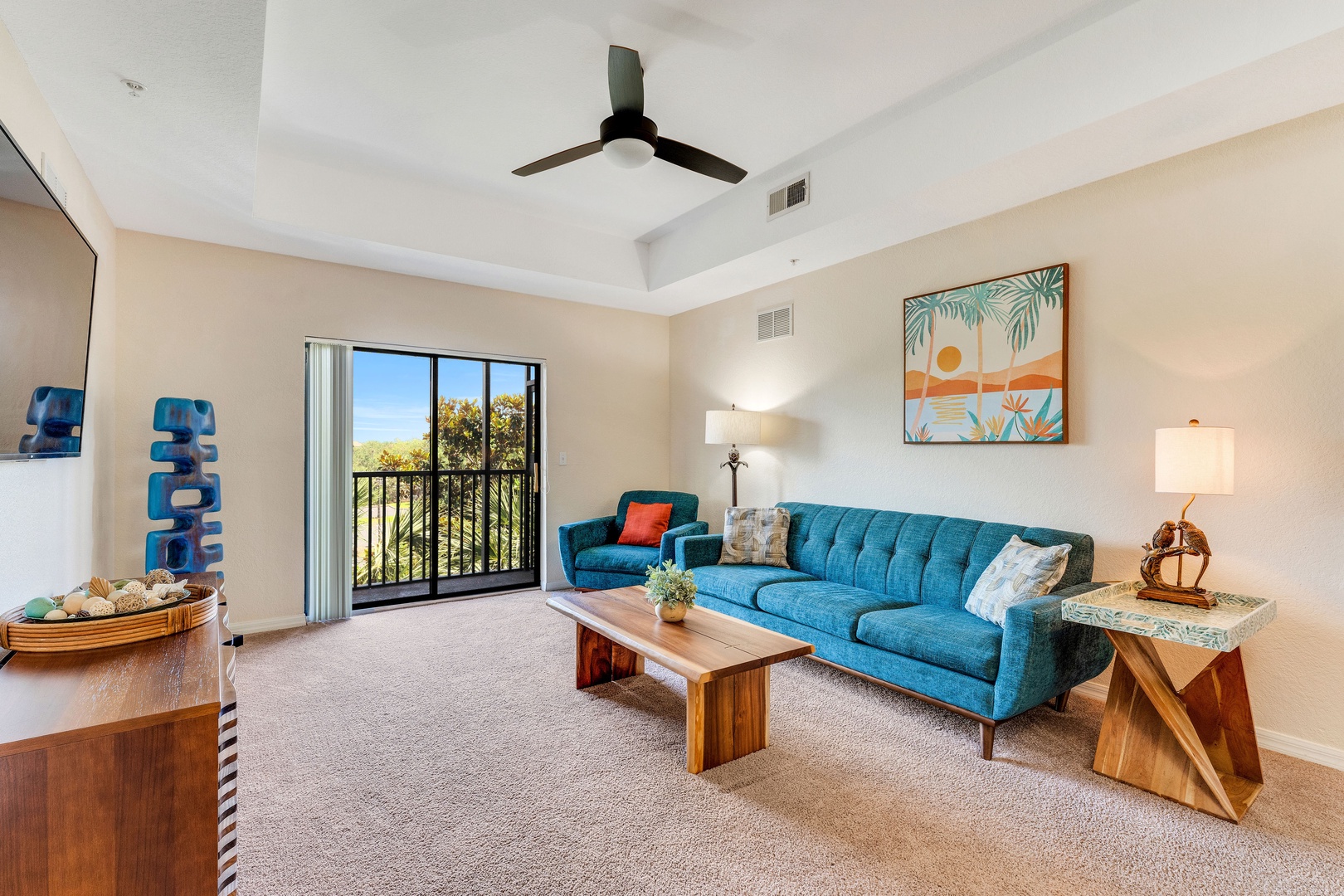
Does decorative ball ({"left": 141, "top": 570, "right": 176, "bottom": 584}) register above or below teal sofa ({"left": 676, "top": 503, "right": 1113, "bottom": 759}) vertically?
above

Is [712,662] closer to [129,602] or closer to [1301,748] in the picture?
[129,602]

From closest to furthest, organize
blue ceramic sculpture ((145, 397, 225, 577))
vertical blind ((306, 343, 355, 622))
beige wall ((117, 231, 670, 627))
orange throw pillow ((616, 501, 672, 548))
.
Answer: blue ceramic sculpture ((145, 397, 225, 577))
beige wall ((117, 231, 670, 627))
vertical blind ((306, 343, 355, 622))
orange throw pillow ((616, 501, 672, 548))

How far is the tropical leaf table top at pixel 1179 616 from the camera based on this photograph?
204cm

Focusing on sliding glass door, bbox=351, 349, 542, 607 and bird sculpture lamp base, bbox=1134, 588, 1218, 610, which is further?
sliding glass door, bbox=351, 349, 542, 607

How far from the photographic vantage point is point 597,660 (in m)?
Result: 3.19

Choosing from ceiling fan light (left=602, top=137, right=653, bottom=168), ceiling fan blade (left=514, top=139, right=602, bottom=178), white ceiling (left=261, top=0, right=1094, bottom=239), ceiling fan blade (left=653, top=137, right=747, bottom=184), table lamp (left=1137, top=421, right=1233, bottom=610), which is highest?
white ceiling (left=261, top=0, right=1094, bottom=239)

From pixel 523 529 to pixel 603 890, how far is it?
4208 millimetres

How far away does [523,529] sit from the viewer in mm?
5746

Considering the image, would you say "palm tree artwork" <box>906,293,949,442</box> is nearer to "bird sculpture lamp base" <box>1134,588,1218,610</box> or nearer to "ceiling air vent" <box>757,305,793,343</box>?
"ceiling air vent" <box>757,305,793,343</box>

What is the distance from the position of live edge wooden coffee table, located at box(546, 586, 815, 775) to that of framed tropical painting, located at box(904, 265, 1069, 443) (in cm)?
176

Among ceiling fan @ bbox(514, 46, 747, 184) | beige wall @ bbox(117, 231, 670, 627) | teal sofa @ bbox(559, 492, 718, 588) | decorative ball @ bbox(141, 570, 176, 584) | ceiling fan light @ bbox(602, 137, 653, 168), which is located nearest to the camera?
decorative ball @ bbox(141, 570, 176, 584)

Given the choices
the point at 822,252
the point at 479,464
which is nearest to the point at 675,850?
the point at 822,252

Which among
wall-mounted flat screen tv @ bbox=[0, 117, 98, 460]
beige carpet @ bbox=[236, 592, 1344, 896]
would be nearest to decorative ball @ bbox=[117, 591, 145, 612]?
wall-mounted flat screen tv @ bbox=[0, 117, 98, 460]

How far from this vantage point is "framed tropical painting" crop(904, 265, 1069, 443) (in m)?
3.20
